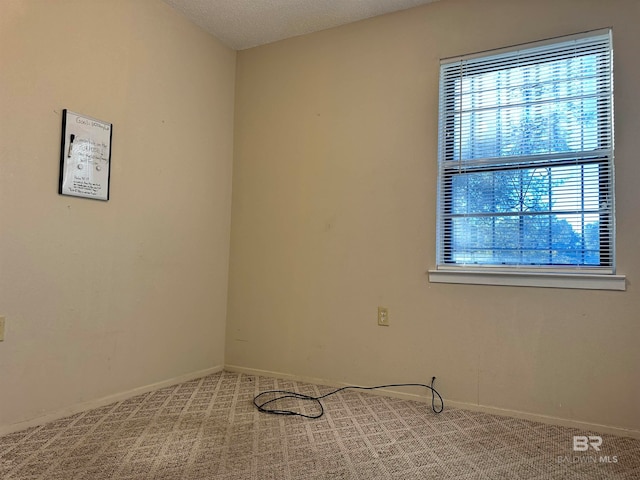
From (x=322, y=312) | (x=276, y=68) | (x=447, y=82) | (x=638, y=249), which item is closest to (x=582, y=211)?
(x=638, y=249)

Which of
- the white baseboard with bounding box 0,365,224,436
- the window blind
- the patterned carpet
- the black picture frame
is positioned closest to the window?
the window blind

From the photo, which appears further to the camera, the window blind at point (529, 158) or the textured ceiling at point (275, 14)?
the textured ceiling at point (275, 14)

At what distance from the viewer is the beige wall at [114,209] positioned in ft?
6.67

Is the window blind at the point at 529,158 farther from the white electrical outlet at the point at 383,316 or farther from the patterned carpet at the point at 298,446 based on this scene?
the patterned carpet at the point at 298,446

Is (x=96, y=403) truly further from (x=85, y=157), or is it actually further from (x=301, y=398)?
(x=85, y=157)

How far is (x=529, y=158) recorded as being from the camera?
2.41 m

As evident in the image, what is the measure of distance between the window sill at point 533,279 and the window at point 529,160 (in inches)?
1.2

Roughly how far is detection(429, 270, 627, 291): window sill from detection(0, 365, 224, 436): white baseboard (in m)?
1.77

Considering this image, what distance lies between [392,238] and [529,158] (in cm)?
90

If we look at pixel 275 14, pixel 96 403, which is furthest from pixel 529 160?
pixel 96 403

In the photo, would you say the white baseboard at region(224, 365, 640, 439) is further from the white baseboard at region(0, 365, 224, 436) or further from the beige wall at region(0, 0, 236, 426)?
the beige wall at region(0, 0, 236, 426)

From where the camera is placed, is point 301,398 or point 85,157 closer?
point 85,157

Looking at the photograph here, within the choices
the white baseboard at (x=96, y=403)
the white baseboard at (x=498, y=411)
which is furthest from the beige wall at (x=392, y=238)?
the white baseboard at (x=96, y=403)

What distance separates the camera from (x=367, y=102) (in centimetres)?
286
